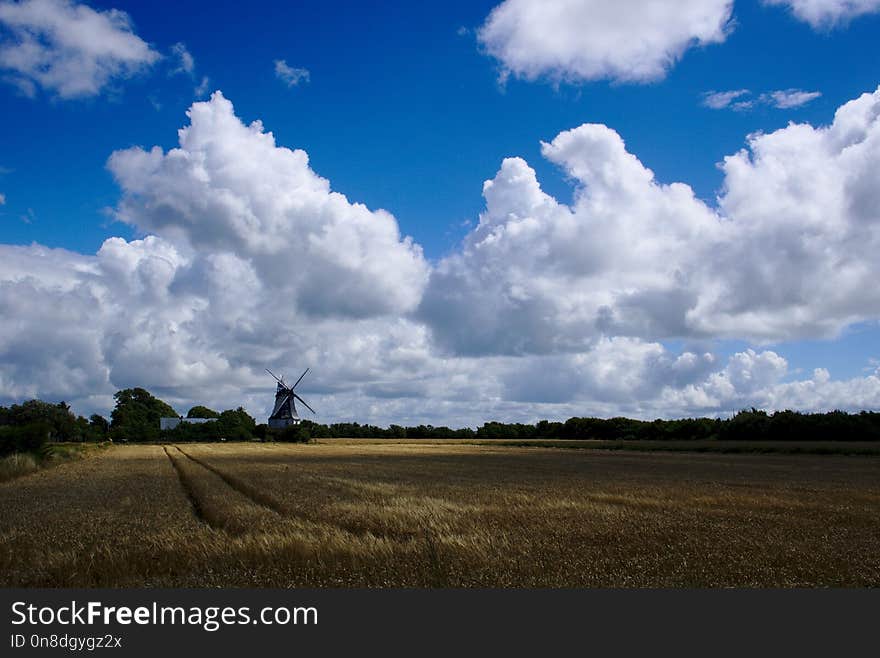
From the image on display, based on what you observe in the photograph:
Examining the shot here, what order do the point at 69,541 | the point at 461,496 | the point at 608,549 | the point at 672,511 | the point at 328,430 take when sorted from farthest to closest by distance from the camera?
1. the point at 328,430
2. the point at 461,496
3. the point at 672,511
4. the point at 69,541
5. the point at 608,549

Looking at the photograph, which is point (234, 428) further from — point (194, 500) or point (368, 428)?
point (194, 500)

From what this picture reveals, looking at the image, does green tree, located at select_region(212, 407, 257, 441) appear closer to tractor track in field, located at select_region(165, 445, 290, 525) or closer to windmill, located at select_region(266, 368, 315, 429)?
windmill, located at select_region(266, 368, 315, 429)

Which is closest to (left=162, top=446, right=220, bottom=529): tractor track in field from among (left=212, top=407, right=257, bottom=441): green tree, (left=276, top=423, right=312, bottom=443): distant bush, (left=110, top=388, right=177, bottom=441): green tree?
(left=276, top=423, right=312, bottom=443): distant bush

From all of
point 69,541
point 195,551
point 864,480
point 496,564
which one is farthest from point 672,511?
point 864,480

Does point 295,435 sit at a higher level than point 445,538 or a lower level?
lower

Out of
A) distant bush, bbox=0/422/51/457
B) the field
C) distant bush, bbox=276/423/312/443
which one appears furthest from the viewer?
distant bush, bbox=276/423/312/443

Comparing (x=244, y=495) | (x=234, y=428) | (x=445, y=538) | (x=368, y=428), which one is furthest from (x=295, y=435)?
(x=445, y=538)

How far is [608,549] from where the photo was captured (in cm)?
1301

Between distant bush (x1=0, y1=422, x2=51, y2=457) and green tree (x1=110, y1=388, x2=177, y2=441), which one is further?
green tree (x1=110, y1=388, x2=177, y2=441)

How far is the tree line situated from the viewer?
82625 mm

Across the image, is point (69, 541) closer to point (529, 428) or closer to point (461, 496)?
point (461, 496)

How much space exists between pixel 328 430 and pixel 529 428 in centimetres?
5622

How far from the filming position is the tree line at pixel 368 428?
271 ft

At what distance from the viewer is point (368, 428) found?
569 feet
